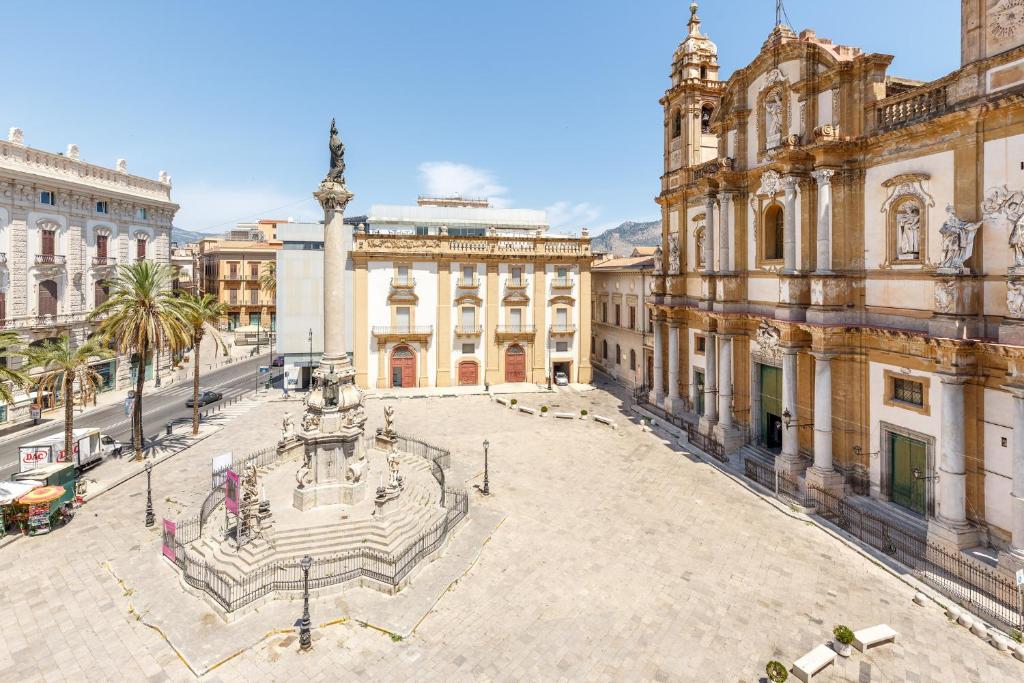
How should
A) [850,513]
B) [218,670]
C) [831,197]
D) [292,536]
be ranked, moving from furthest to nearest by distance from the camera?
[831,197] → [850,513] → [292,536] → [218,670]

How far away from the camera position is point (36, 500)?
58.0 ft

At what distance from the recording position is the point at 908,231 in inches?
719

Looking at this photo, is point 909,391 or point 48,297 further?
point 48,297

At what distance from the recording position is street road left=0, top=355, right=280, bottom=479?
96.3ft

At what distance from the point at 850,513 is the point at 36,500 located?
2832cm

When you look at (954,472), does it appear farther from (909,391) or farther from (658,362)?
(658,362)

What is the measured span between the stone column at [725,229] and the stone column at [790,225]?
4848mm

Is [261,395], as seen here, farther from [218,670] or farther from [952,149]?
[952,149]

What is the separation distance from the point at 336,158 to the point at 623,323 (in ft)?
97.8

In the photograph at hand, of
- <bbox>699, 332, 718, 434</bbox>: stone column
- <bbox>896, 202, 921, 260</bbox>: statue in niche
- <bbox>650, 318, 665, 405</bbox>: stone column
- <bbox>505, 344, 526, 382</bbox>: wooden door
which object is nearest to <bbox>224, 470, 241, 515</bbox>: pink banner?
<bbox>699, 332, 718, 434</bbox>: stone column

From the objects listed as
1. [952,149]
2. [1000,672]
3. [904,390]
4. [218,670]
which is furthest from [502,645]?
[952,149]

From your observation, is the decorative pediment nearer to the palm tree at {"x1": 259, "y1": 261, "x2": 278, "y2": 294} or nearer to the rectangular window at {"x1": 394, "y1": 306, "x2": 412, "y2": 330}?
the rectangular window at {"x1": 394, "y1": 306, "x2": 412, "y2": 330}

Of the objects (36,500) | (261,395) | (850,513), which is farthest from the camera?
(261,395)

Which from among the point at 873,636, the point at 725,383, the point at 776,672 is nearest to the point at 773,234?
the point at 725,383
